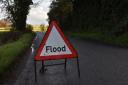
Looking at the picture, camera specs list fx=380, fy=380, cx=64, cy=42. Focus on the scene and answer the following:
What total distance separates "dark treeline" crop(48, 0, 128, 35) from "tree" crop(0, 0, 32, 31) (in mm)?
9426

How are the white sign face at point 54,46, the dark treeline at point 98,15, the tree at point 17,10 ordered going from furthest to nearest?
1. the tree at point 17,10
2. the dark treeline at point 98,15
3. the white sign face at point 54,46

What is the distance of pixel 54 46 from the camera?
1024 centimetres

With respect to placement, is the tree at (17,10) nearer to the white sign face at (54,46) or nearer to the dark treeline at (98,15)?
the dark treeline at (98,15)

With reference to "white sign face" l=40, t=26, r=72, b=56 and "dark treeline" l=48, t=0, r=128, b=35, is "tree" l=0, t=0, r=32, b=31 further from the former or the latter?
"white sign face" l=40, t=26, r=72, b=56

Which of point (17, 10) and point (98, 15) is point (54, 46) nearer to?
point (98, 15)

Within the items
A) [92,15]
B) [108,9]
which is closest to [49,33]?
[108,9]

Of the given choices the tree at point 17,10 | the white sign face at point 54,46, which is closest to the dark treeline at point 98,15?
the tree at point 17,10

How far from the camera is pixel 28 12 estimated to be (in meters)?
63.5

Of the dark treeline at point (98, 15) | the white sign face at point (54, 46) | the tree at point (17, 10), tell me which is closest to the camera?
the white sign face at point (54, 46)

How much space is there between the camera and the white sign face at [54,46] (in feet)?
33.5

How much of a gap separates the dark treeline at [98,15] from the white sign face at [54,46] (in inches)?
870

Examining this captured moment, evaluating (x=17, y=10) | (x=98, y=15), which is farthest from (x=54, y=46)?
(x=17, y=10)

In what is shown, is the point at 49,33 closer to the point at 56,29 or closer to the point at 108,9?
the point at 56,29

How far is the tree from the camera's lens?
6156 cm
